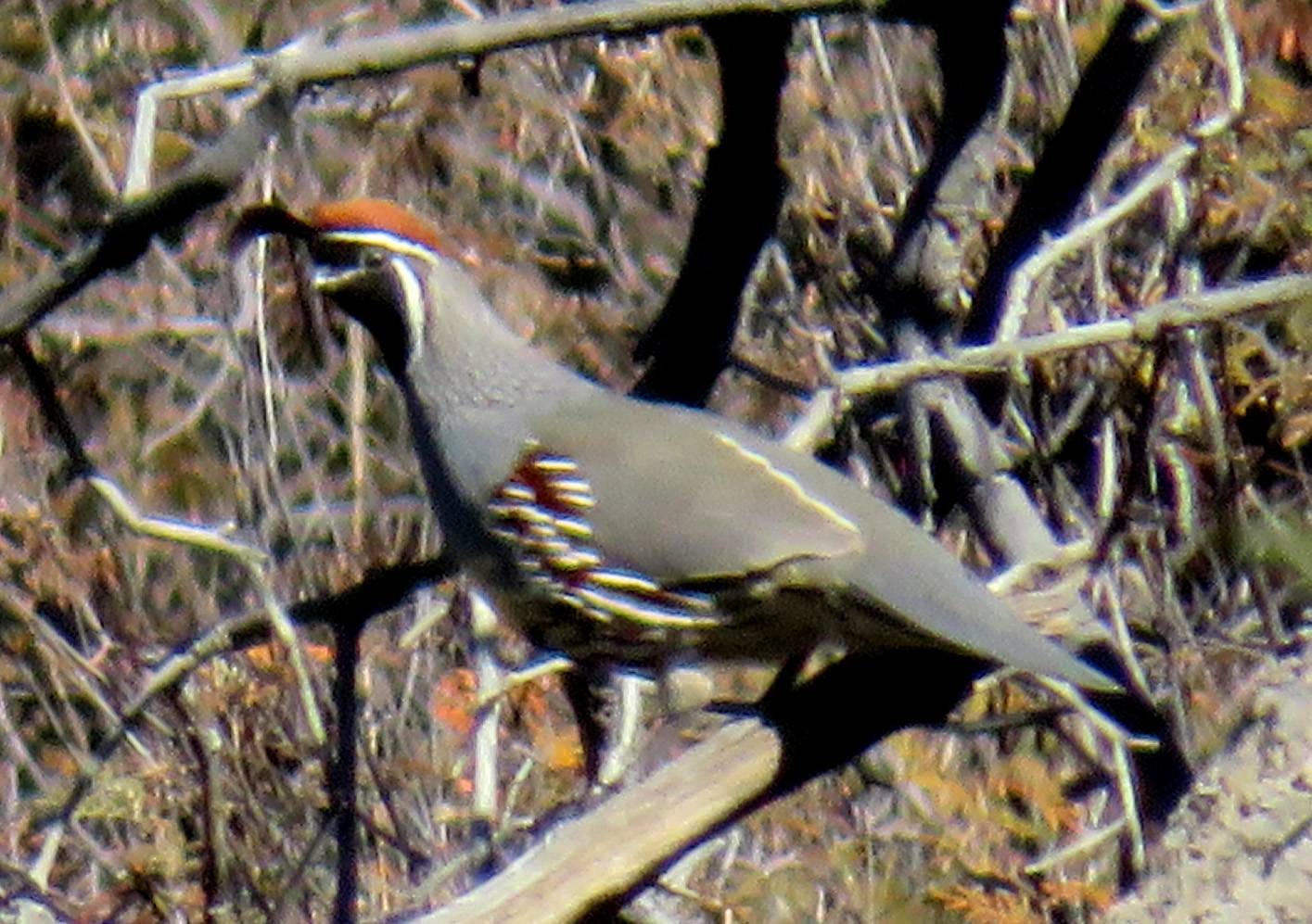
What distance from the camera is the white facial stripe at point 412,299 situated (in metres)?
4.02

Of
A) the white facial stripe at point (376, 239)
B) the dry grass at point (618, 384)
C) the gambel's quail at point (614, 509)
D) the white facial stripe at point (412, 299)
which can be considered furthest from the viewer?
the dry grass at point (618, 384)

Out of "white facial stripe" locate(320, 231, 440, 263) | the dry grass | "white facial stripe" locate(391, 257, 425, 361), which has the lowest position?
the dry grass

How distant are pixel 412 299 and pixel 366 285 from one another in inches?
4.6

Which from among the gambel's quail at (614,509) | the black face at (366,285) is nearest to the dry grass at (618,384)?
the black face at (366,285)

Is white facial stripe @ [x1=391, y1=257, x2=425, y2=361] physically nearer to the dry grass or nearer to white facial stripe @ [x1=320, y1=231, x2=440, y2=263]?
white facial stripe @ [x1=320, y1=231, x2=440, y2=263]

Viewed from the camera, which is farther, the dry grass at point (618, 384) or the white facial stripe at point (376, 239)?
the dry grass at point (618, 384)

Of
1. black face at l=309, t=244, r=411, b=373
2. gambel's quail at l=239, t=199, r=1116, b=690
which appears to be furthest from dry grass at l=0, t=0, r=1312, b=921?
gambel's quail at l=239, t=199, r=1116, b=690

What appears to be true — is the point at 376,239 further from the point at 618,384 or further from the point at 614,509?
the point at 618,384

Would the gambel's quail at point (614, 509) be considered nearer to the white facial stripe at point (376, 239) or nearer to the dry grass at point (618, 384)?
the white facial stripe at point (376, 239)

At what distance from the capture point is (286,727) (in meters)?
4.68

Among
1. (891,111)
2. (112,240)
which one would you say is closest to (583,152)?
(891,111)

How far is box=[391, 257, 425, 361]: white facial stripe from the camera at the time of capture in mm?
4023

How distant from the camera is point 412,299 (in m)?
4.11

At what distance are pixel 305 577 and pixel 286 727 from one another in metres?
0.29
